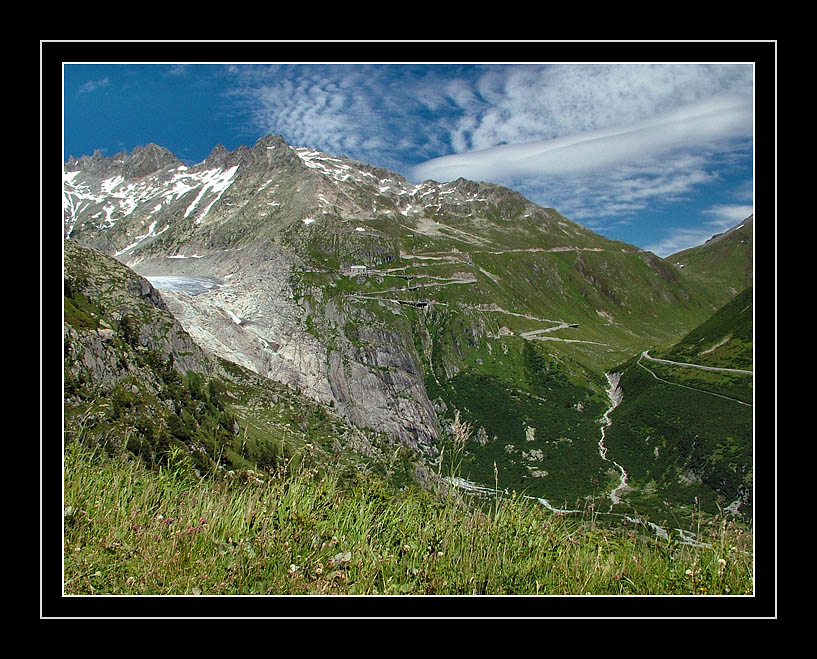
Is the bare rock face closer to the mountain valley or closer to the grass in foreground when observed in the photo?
the mountain valley

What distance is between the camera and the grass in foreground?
4012 mm

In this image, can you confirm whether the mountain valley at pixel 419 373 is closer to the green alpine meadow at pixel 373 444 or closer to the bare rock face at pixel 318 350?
the bare rock face at pixel 318 350

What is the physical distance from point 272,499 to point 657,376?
17083cm

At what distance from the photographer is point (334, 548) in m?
4.37

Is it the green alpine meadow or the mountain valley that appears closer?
the green alpine meadow

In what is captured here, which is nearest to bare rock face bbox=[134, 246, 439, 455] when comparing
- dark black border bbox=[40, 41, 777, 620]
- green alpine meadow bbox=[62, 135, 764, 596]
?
green alpine meadow bbox=[62, 135, 764, 596]

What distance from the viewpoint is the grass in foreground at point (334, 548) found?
4.01 metres

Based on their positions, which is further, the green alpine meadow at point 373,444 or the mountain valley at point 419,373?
the mountain valley at point 419,373
